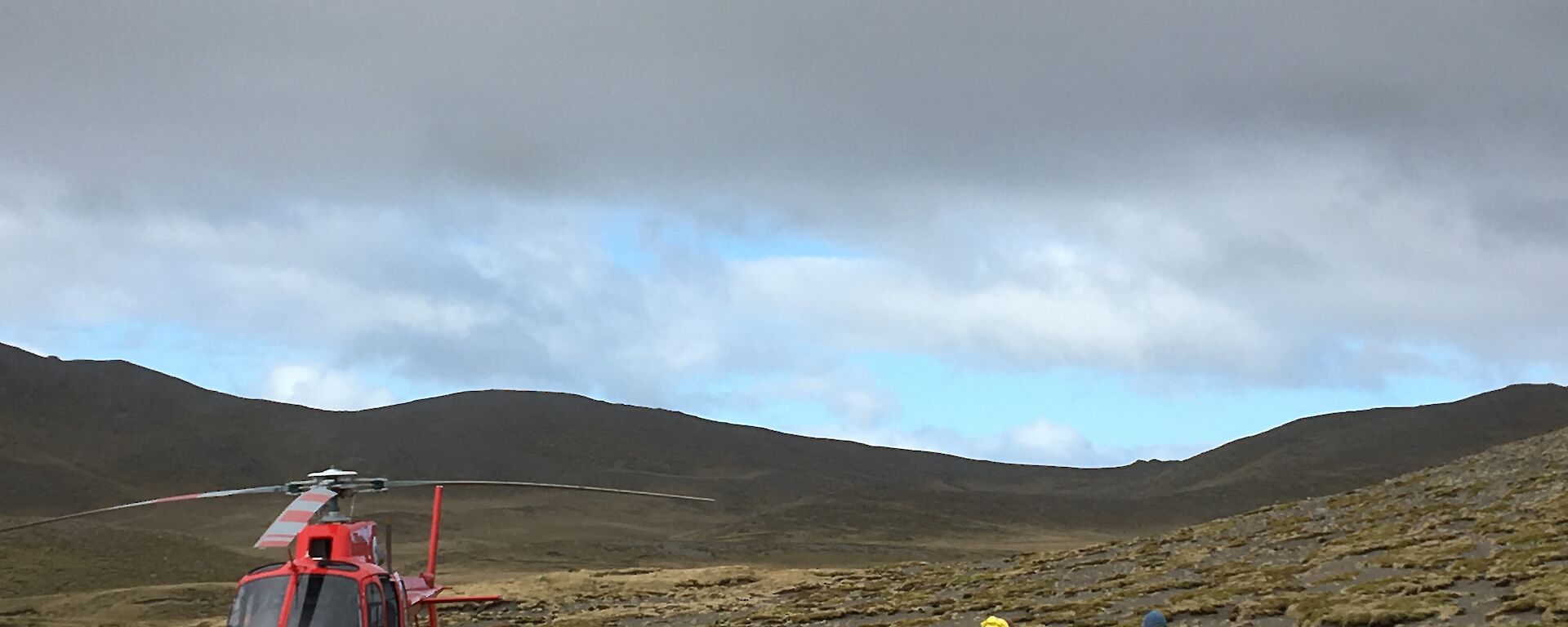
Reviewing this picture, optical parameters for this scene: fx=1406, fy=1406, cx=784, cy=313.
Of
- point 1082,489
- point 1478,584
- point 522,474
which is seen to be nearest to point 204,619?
point 1478,584

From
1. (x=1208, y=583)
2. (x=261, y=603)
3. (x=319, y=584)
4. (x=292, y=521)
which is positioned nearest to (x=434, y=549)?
(x=319, y=584)

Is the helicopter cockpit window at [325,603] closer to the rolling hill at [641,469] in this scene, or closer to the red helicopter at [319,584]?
the red helicopter at [319,584]

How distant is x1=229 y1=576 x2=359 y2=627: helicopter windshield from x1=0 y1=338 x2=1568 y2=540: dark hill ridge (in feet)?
284

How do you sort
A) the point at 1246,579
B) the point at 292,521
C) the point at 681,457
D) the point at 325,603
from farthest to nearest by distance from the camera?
the point at 681,457
the point at 1246,579
the point at 325,603
the point at 292,521

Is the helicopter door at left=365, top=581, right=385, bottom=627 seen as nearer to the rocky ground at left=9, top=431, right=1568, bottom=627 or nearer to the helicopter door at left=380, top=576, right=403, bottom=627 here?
the helicopter door at left=380, top=576, right=403, bottom=627

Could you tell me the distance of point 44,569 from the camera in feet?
205

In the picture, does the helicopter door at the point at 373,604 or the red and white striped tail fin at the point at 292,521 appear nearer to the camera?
the red and white striped tail fin at the point at 292,521

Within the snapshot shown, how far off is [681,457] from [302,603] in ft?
527

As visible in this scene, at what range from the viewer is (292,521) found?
13484 mm

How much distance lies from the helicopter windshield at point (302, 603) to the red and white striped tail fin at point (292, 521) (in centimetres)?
85

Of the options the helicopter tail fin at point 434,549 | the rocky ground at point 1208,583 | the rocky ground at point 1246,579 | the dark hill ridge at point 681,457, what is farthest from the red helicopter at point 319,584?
the dark hill ridge at point 681,457

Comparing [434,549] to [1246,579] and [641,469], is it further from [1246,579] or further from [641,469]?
[641,469]

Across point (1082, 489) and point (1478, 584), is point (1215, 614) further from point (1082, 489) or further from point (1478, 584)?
point (1082, 489)

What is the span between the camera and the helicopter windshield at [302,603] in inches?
569
